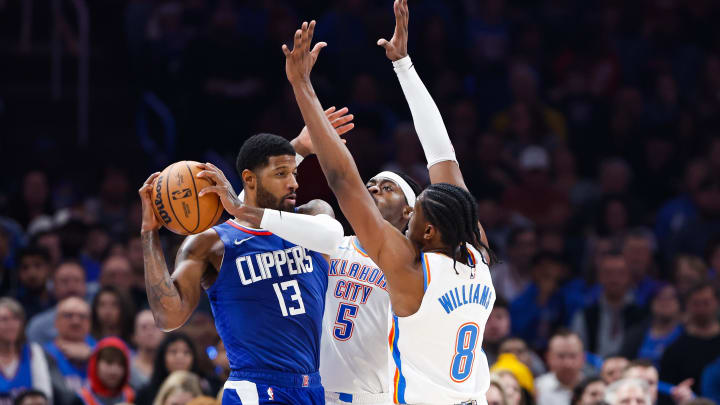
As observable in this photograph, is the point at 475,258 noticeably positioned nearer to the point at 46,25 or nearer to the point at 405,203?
the point at 405,203

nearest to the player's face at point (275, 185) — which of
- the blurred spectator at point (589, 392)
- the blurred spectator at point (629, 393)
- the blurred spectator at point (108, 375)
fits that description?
the blurred spectator at point (629, 393)

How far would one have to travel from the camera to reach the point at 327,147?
476cm

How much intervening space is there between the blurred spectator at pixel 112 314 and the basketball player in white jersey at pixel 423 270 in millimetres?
4832

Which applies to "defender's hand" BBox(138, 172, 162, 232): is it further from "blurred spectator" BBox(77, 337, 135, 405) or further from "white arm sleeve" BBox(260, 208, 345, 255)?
"blurred spectator" BBox(77, 337, 135, 405)

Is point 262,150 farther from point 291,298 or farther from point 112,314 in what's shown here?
point 112,314

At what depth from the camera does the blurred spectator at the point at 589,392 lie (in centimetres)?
822

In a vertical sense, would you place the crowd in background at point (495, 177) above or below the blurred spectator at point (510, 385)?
above

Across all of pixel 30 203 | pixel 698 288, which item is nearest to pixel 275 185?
pixel 698 288

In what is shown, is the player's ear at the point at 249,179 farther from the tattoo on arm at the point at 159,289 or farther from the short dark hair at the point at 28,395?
the short dark hair at the point at 28,395

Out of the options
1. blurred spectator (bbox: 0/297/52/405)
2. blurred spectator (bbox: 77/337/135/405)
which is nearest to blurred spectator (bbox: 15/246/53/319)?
blurred spectator (bbox: 0/297/52/405)

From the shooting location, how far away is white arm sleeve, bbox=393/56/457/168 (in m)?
5.61

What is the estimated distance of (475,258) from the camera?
496 cm

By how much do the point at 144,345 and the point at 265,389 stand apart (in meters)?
4.08

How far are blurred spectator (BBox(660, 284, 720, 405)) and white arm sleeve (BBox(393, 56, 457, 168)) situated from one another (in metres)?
4.33
